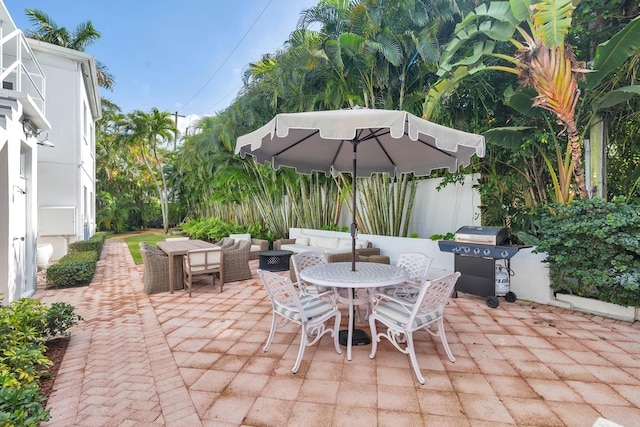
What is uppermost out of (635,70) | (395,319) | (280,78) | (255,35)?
(255,35)

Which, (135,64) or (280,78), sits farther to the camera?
(135,64)

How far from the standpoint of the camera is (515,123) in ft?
18.9

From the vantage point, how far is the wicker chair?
626 centimetres

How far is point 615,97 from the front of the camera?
421cm

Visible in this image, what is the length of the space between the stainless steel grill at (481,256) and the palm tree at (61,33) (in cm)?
1873

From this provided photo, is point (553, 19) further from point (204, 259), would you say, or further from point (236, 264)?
point (236, 264)

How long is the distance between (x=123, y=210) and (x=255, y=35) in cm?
1453

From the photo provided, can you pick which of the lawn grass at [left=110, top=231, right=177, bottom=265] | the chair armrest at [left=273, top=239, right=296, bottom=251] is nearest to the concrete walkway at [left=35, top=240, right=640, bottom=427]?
the chair armrest at [left=273, top=239, right=296, bottom=251]

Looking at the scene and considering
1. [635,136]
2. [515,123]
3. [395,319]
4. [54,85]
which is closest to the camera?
[395,319]

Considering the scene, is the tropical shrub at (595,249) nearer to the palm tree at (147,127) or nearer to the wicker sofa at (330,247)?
the wicker sofa at (330,247)

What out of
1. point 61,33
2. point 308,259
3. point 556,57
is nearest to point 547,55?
point 556,57

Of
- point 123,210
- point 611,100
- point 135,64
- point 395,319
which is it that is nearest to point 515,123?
point 611,100

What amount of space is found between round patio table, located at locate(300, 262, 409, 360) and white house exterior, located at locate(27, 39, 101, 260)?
9076 millimetres

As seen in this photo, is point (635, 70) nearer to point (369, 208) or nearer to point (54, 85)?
point (369, 208)
